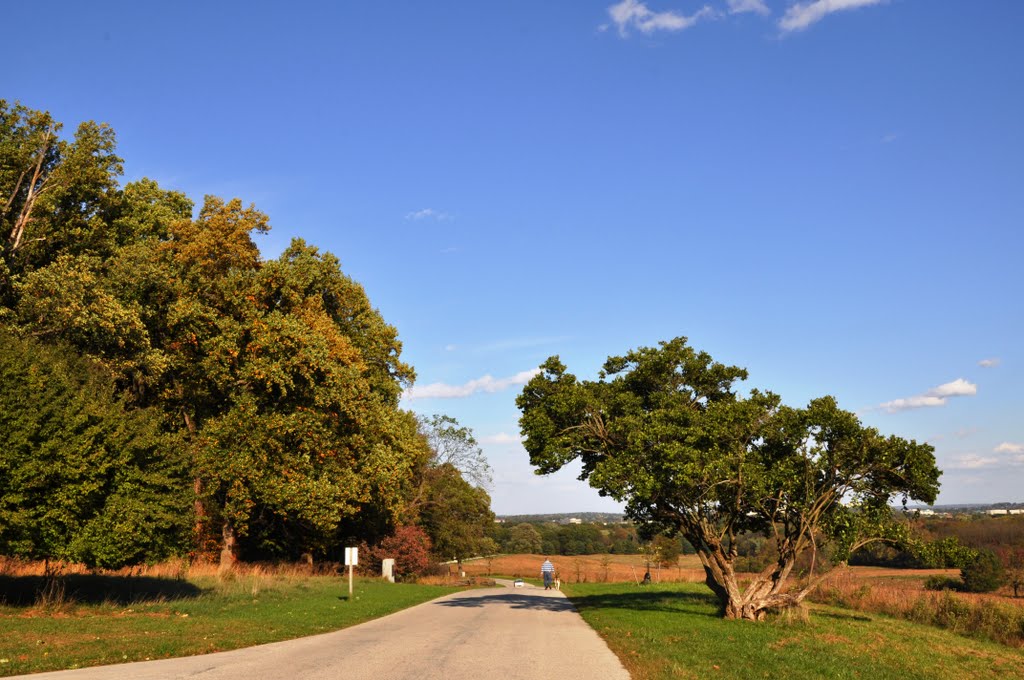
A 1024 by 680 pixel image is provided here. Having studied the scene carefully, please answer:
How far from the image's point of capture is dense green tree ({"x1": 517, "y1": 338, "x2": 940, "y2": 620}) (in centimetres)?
1977

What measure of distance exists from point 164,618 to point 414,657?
8.99 m

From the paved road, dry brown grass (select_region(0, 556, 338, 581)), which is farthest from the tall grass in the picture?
dry brown grass (select_region(0, 556, 338, 581))

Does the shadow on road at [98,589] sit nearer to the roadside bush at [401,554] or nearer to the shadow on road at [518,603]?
the shadow on road at [518,603]

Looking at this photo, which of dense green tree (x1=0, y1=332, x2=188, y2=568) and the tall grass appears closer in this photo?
dense green tree (x1=0, y1=332, x2=188, y2=568)

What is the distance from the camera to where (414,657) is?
1314 centimetres

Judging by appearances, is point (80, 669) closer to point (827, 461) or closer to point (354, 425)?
point (827, 461)

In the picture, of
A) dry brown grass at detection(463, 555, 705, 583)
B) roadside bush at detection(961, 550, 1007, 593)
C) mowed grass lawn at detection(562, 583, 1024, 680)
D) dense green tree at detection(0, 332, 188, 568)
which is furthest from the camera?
dry brown grass at detection(463, 555, 705, 583)

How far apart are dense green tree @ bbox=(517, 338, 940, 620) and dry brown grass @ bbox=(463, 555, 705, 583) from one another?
2449cm

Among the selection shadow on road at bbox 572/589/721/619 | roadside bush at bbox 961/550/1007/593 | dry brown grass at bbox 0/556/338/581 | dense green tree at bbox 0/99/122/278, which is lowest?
shadow on road at bbox 572/589/721/619

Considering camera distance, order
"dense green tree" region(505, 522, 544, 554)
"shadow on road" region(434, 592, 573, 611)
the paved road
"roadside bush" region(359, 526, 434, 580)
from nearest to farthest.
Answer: the paved road → "shadow on road" region(434, 592, 573, 611) → "roadside bush" region(359, 526, 434, 580) → "dense green tree" region(505, 522, 544, 554)

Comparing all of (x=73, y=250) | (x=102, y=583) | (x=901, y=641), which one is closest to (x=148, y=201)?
(x=73, y=250)

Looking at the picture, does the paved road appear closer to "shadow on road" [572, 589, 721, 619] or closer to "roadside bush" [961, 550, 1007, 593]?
"shadow on road" [572, 589, 721, 619]

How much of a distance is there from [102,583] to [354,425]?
1291cm

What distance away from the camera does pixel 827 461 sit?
19969mm
